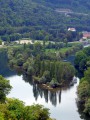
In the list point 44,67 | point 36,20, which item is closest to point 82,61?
point 44,67

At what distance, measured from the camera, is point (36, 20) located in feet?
411

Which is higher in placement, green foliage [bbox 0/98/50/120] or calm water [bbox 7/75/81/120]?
green foliage [bbox 0/98/50/120]

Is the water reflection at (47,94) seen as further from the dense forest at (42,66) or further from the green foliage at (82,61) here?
the green foliage at (82,61)

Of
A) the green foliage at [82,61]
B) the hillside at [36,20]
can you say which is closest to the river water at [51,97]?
the green foliage at [82,61]

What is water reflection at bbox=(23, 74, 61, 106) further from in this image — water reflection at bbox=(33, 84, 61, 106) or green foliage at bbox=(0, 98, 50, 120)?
green foliage at bbox=(0, 98, 50, 120)

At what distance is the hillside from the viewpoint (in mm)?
108688

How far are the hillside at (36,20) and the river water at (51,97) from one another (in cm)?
4176

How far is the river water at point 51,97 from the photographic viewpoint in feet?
159

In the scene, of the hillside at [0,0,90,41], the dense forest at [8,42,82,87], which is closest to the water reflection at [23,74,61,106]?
the dense forest at [8,42,82,87]

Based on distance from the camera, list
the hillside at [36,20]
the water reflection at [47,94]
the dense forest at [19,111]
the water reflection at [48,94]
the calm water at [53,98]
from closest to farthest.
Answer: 1. the dense forest at [19,111]
2. the calm water at [53,98]
3. the water reflection at [48,94]
4. the water reflection at [47,94]
5. the hillside at [36,20]

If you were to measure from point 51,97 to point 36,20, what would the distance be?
72.0 metres

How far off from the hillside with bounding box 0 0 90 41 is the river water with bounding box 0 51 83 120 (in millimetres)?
41761

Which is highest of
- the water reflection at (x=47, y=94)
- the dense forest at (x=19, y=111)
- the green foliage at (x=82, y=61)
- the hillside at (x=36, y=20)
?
the dense forest at (x=19, y=111)

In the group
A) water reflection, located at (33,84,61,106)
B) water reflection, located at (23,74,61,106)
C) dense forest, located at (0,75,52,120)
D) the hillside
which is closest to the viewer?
dense forest, located at (0,75,52,120)
